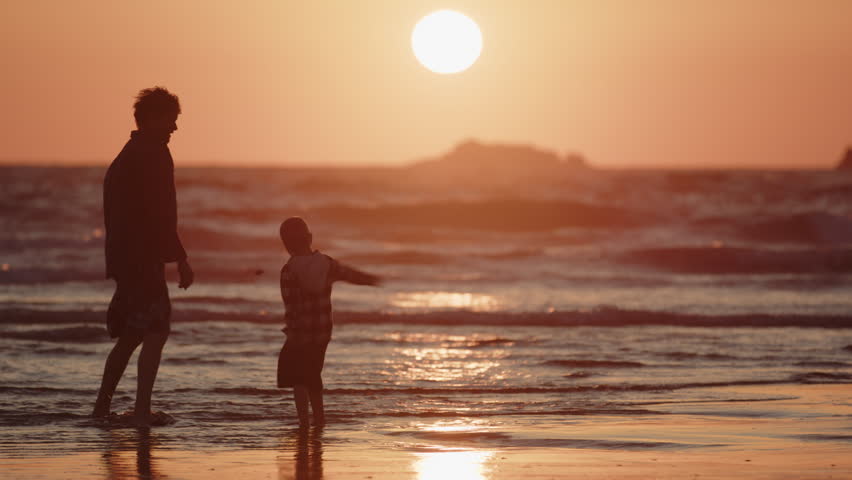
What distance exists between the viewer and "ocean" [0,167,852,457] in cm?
724

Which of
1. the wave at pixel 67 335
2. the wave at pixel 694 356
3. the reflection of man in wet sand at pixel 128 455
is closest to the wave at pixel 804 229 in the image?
the wave at pixel 694 356

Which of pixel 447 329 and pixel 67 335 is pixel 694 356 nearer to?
pixel 447 329

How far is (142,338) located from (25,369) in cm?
263

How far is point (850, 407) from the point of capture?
719cm

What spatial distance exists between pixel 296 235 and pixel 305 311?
433 mm

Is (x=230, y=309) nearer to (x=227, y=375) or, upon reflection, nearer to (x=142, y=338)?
(x=227, y=375)

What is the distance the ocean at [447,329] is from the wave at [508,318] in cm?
4

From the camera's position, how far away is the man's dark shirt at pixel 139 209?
6516mm

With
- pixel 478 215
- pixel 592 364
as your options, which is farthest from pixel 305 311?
pixel 478 215

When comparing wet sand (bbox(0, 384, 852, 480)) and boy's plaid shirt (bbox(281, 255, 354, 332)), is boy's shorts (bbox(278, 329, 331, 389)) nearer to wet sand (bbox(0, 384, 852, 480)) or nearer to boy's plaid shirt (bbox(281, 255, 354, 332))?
boy's plaid shirt (bbox(281, 255, 354, 332))

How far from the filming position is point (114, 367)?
6656 mm

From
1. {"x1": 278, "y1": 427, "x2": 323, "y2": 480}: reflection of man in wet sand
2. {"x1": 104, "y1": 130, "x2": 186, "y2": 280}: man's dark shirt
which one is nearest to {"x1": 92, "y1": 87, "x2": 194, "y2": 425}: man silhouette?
{"x1": 104, "y1": 130, "x2": 186, "y2": 280}: man's dark shirt

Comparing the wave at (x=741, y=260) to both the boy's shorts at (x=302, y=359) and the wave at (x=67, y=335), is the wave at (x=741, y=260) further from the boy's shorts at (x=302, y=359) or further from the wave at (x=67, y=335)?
the boy's shorts at (x=302, y=359)

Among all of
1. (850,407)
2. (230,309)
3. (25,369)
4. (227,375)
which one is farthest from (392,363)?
(230,309)
